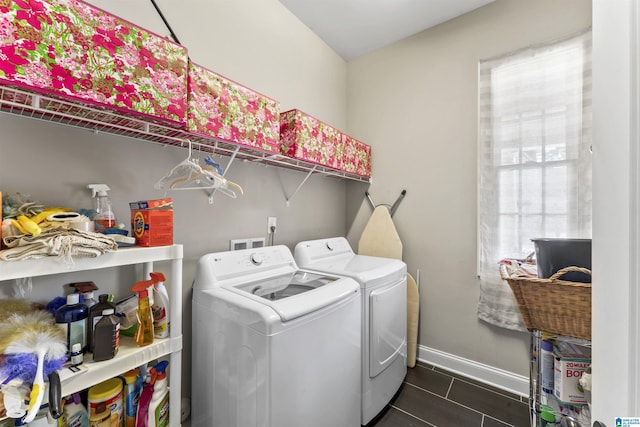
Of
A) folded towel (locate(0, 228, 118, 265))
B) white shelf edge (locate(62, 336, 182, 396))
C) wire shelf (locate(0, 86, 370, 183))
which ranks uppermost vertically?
wire shelf (locate(0, 86, 370, 183))

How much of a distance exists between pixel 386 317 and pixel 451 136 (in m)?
1.55

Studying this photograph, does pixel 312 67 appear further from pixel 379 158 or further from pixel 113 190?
pixel 113 190

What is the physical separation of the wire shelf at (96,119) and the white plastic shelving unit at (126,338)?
509 millimetres

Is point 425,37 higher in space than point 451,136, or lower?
higher

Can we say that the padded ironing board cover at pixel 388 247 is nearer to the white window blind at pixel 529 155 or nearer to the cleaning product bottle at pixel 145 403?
the white window blind at pixel 529 155

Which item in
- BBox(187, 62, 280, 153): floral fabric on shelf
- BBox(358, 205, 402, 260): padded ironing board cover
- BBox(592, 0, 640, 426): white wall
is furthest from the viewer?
BBox(358, 205, 402, 260): padded ironing board cover

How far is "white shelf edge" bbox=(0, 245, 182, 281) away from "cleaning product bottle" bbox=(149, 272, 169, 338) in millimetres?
171

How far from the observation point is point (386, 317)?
1.71 metres

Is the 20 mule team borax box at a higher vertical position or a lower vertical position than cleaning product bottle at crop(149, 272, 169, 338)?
lower

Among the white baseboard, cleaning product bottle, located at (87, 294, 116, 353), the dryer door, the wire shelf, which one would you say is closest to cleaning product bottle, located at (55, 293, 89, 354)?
cleaning product bottle, located at (87, 294, 116, 353)

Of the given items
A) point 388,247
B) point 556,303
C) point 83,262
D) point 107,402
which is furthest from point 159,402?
point 388,247

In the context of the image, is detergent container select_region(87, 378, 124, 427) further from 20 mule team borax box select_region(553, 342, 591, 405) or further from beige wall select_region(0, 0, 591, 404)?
20 mule team borax box select_region(553, 342, 591, 405)

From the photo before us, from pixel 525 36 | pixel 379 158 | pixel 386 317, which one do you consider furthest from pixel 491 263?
pixel 525 36

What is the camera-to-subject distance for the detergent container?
0.98m
